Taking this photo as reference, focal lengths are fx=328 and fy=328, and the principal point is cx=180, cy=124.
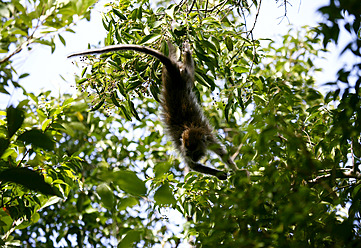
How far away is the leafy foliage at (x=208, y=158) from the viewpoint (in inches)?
58.4

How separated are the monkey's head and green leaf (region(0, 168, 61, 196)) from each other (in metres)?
3.57

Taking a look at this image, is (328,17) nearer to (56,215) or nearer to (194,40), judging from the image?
(194,40)

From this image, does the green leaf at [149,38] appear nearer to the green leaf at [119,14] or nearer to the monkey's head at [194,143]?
the green leaf at [119,14]

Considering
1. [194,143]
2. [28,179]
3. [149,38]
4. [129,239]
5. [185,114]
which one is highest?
[185,114]

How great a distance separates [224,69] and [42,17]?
2.06 metres

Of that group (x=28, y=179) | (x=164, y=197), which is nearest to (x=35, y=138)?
(x=28, y=179)

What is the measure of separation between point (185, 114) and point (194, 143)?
47 centimetres

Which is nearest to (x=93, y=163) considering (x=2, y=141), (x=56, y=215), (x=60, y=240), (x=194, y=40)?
(x=56, y=215)

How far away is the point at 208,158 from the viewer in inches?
227

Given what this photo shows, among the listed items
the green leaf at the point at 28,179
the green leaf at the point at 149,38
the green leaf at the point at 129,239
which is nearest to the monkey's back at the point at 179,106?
the green leaf at the point at 149,38

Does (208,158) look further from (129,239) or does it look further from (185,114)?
(129,239)

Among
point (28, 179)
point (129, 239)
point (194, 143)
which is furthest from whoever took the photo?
point (194, 143)

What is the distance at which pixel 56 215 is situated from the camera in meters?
6.91

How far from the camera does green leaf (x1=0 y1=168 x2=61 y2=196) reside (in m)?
1.22
